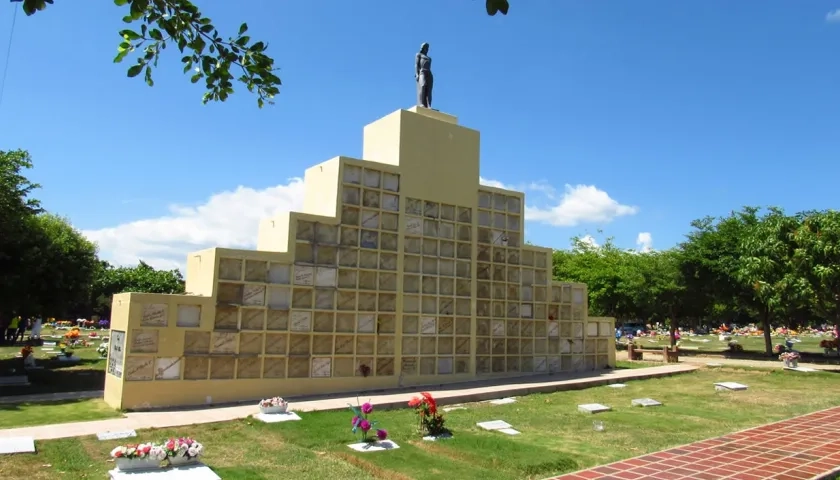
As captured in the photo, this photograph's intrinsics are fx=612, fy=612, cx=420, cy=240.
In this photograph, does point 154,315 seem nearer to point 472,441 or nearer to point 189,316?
point 189,316

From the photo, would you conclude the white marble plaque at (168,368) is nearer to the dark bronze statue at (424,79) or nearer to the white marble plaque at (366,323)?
the white marble plaque at (366,323)

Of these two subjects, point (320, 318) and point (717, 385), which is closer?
point (320, 318)

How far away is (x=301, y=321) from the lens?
566 inches

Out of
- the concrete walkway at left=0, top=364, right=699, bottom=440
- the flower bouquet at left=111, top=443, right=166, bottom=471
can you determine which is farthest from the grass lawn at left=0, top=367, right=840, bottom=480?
the flower bouquet at left=111, top=443, right=166, bottom=471

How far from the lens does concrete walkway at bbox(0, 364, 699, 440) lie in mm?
10109

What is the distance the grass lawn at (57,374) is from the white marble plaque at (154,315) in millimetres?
4191

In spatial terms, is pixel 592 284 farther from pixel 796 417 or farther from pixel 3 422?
pixel 3 422

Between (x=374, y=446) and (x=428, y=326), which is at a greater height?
(x=428, y=326)

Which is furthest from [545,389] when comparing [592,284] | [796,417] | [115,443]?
[592,284]

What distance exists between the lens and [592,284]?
3594 centimetres

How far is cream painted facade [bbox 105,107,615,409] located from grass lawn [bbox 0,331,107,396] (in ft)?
11.0

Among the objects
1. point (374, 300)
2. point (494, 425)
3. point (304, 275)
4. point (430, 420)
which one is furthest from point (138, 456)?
point (374, 300)

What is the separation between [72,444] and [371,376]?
727 centimetres

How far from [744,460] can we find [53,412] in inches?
468
